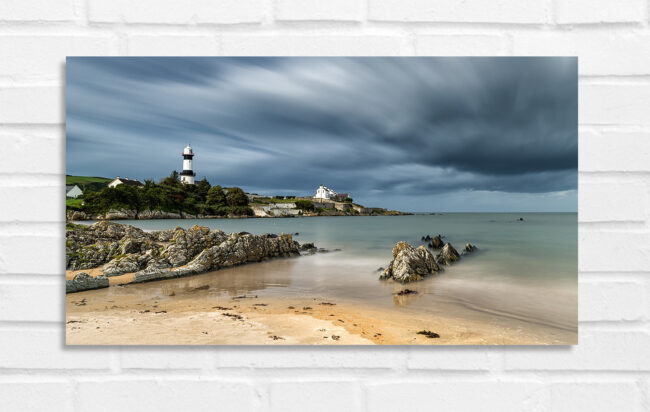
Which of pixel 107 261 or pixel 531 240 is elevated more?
pixel 531 240

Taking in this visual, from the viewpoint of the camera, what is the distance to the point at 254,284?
4.39 ft
